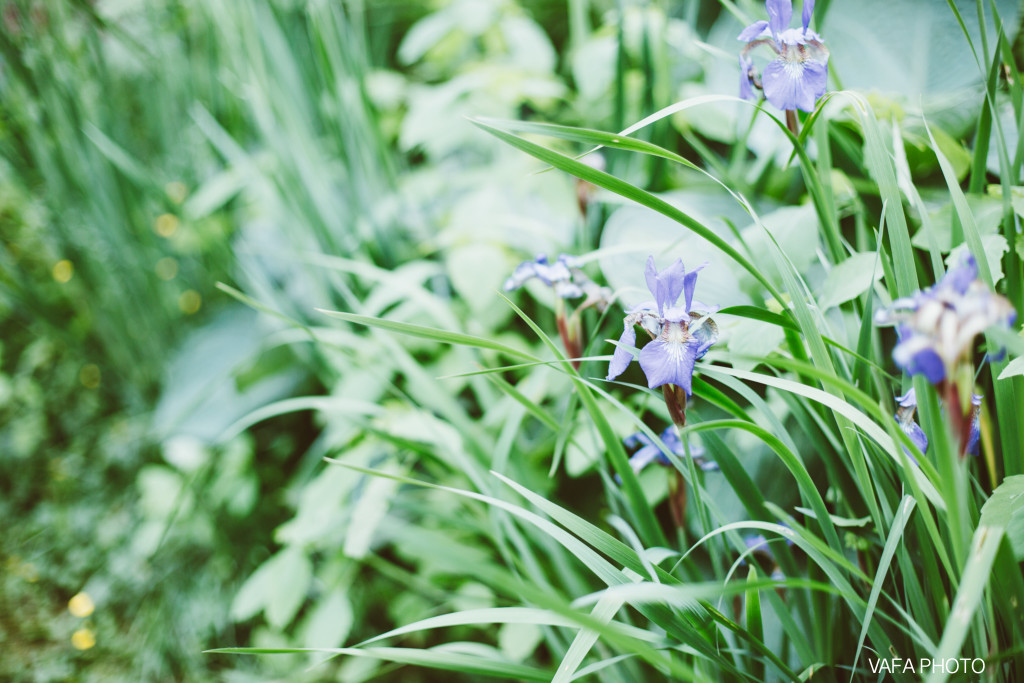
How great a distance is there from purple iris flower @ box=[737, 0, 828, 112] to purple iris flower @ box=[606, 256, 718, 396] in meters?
0.19

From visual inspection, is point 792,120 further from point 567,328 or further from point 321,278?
point 321,278

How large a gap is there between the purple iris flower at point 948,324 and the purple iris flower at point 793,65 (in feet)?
0.81

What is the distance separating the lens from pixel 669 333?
47 cm

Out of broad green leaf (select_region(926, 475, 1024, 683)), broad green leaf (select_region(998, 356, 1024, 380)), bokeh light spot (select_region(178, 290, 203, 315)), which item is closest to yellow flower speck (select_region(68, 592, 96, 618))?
bokeh light spot (select_region(178, 290, 203, 315))

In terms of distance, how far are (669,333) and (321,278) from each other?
81 cm

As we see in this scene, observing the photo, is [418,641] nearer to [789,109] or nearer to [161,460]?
[161,460]

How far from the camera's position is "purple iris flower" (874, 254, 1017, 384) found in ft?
A: 1.03

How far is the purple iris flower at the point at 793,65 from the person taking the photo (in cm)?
51

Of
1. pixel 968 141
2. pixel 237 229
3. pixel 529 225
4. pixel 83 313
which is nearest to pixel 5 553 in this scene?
pixel 83 313

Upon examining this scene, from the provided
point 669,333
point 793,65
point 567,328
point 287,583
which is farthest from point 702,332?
point 287,583

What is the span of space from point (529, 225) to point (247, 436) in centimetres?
84

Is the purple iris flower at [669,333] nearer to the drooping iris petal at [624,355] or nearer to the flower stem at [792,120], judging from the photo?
the drooping iris petal at [624,355]

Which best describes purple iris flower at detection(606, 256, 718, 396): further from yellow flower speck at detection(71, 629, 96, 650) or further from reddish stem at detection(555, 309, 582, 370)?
yellow flower speck at detection(71, 629, 96, 650)

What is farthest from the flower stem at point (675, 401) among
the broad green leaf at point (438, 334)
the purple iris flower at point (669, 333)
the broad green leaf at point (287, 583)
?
the broad green leaf at point (287, 583)
